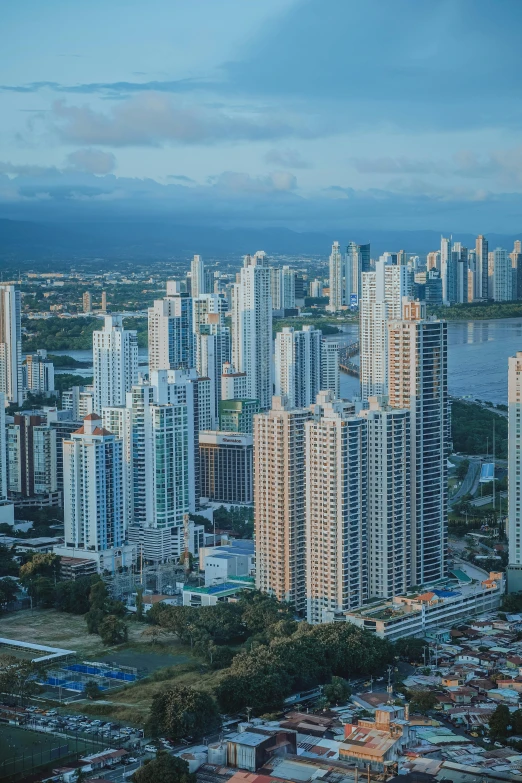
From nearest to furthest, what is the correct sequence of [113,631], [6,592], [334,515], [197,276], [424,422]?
[113,631] < [334,515] < [424,422] < [6,592] < [197,276]

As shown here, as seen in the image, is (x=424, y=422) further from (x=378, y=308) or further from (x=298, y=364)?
(x=378, y=308)

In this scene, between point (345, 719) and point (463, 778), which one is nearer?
point (463, 778)

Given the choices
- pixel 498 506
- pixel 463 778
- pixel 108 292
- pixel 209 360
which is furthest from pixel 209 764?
pixel 108 292

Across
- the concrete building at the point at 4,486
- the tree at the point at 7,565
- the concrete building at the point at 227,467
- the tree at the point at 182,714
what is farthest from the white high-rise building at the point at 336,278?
the tree at the point at 182,714

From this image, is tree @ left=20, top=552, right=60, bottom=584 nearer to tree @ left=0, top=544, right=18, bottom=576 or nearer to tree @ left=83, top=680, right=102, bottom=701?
tree @ left=0, top=544, right=18, bottom=576

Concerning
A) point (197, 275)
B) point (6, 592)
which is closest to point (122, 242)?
point (197, 275)

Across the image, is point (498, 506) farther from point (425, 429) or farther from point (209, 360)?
point (209, 360)

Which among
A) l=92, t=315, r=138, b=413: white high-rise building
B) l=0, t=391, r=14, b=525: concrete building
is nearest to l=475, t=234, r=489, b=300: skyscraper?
l=92, t=315, r=138, b=413: white high-rise building

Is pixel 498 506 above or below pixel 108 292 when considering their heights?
below
